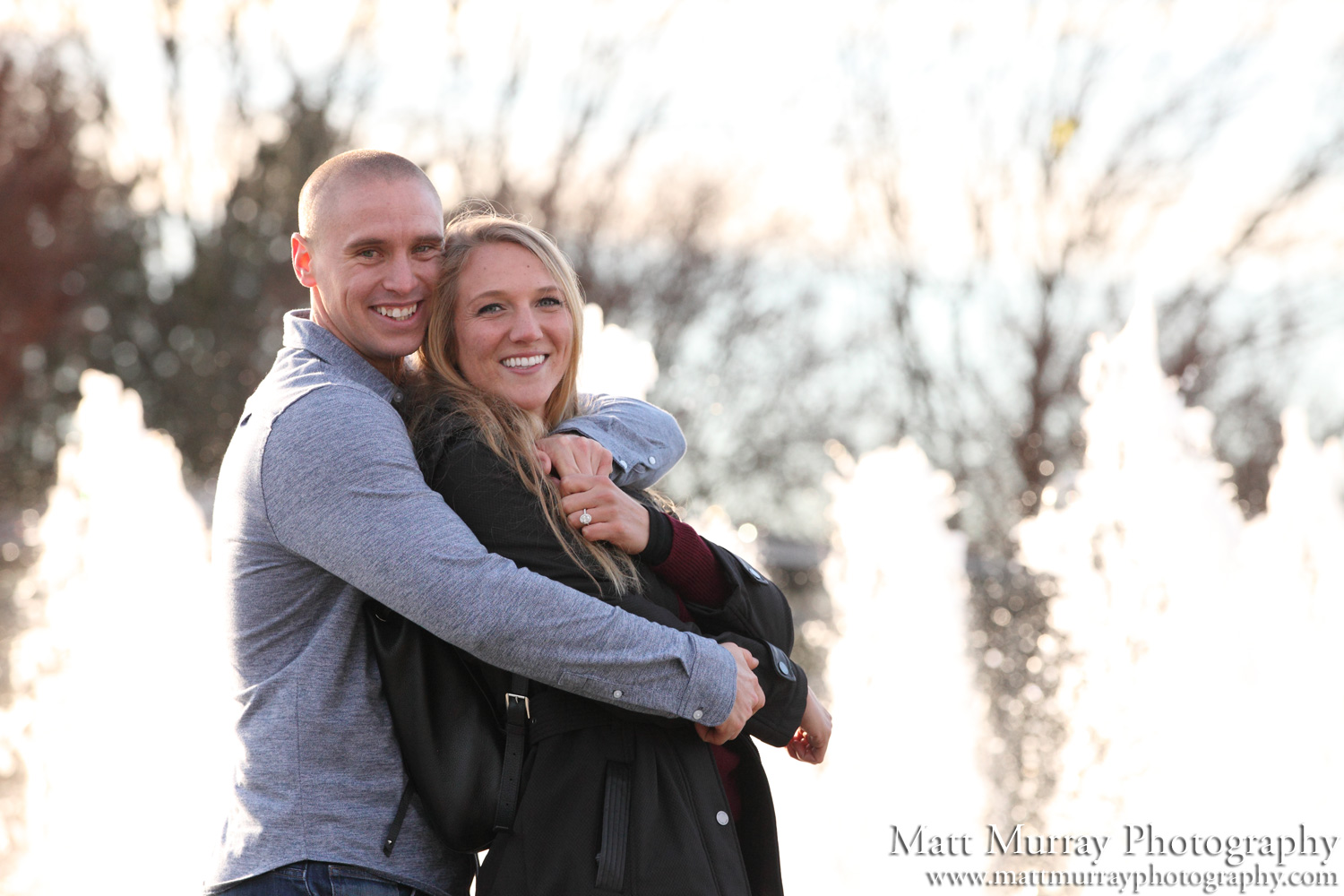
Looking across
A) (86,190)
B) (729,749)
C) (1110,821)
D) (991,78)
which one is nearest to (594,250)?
(991,78)

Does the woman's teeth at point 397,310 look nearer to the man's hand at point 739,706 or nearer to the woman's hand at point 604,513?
the woman's hand at point 604,513

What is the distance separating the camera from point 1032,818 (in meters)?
7.32

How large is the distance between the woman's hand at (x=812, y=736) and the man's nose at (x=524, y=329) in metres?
0.81

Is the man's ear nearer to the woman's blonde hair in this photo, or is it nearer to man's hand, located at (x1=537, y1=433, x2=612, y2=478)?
the woman's blonde hair

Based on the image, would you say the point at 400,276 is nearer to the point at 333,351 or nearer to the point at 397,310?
the point at 397,310

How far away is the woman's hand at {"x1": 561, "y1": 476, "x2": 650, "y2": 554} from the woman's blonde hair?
0.6 inches

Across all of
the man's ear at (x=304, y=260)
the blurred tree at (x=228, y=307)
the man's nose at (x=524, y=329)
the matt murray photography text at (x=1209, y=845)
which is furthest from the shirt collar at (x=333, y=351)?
the blurred tree at (x=228, y=307)

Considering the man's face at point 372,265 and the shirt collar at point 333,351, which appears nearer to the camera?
the shirt collar at point 333,351

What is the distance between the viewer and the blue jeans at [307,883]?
182cm

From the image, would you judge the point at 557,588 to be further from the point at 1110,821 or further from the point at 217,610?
the point at 1110,821

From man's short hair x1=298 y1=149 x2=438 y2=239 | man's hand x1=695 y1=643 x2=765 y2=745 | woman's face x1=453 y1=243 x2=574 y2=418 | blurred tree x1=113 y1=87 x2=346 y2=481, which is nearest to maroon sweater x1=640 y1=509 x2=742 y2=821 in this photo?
man's hand x1=695 y1=643 x2=765 y2=745


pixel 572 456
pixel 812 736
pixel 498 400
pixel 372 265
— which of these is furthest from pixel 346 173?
pixel 812 736

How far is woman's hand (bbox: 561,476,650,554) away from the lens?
2033mm

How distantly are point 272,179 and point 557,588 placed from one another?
15.8 metres
